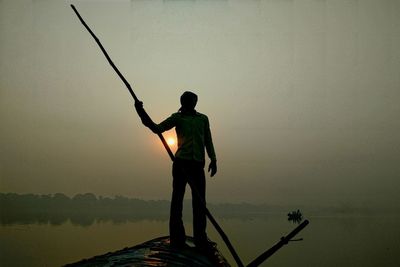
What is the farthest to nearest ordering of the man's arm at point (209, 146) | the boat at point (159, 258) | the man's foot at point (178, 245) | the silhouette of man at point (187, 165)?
1. the man's arm at point (209, 146)
2. the silhouette of man at point (187, 165)
3. the man's foot at point (178, 245)
4. the boat at point (159, 258)

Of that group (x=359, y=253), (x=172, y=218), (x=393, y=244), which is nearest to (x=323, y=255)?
(x=359, y=253)

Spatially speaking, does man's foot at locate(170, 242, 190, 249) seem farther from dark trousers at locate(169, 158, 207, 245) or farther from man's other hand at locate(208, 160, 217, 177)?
man's other hand at locate(208, 160, 217, 177)

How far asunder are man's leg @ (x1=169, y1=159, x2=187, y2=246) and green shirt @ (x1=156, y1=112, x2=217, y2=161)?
141 mm

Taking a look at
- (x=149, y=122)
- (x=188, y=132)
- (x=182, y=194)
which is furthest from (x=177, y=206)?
(x=149, y=122)

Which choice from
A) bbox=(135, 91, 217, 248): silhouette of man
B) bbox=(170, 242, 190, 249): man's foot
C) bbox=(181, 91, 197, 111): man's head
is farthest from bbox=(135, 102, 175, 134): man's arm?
bbox=(170, 242, 190, 249): man's foot

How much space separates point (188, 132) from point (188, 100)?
325 millimetres

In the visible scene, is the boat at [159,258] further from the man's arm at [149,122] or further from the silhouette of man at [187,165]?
the man's arm at [149,122]

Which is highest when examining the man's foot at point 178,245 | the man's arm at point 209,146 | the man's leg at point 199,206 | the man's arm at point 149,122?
the man's arm at point 149,122

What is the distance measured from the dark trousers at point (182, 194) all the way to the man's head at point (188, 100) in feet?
1.80

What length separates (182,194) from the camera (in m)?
3.62

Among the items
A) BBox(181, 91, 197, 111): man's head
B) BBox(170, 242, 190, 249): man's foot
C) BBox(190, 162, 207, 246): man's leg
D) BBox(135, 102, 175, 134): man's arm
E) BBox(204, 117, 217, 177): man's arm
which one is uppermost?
BBox(181, 91, 197, 111): man's head

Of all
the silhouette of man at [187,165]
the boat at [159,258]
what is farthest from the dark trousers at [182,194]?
the boat at [159,258]

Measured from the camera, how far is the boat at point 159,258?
8.53 ft

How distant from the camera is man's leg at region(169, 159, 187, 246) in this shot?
3.56 m
